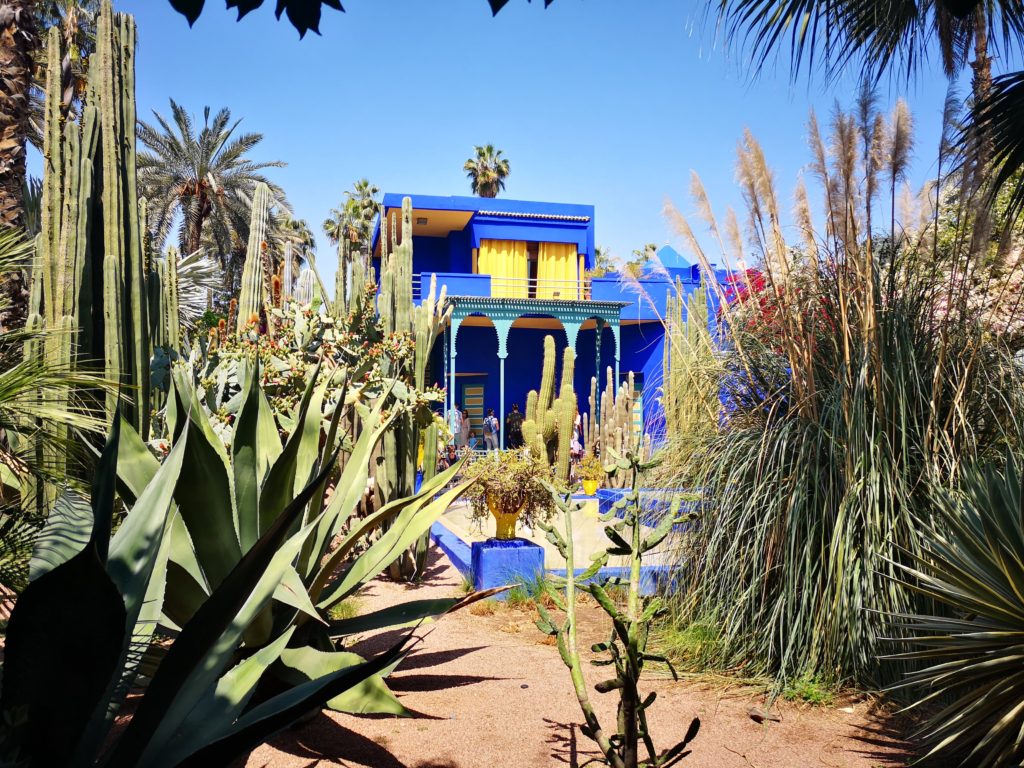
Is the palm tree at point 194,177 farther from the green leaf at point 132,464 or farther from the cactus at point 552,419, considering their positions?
the green leaf at point 132,464

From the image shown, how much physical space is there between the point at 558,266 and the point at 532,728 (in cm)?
2221

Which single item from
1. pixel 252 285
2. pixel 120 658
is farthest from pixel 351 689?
pixel 252 285

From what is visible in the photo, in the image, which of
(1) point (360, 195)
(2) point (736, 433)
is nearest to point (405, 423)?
(2) point (736, 433)

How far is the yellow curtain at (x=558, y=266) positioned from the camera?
2469 centimetres

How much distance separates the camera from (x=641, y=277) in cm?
631

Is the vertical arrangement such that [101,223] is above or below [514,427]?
above

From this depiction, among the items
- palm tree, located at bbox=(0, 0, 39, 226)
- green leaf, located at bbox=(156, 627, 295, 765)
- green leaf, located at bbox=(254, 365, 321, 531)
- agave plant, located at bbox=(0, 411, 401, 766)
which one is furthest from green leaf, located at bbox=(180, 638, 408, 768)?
palm tree, located at bbox=(0, 0, 39, 226)

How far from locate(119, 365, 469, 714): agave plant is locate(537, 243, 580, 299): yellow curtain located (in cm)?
2033

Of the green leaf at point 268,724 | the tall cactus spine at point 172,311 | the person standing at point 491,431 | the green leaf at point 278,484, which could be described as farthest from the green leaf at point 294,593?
the person standing at point 491,431

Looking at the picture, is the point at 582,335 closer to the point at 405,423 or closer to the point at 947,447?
the point at 405,423

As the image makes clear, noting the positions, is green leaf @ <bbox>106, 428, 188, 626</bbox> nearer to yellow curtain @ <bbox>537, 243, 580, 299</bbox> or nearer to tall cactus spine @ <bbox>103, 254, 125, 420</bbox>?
tall cactus spine @ <bbox>103, 254, 125, 420</bbox>

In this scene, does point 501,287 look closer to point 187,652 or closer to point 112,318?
point 112,318

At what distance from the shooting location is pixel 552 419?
55.8ft

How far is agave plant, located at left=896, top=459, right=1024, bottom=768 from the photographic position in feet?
9.57
